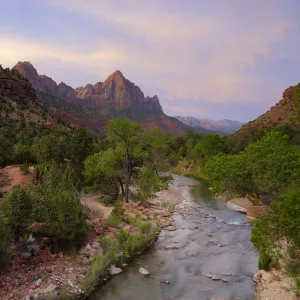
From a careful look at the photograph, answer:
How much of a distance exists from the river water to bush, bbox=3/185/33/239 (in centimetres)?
635

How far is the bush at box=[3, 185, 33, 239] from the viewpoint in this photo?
18.3m

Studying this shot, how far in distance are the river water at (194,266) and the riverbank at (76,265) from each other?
831 millimetres

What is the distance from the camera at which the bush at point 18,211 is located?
18.3m

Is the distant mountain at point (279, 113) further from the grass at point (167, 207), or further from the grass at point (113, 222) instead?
the grass at point (113, 222)

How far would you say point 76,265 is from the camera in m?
18.0

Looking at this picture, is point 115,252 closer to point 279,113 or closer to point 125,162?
point 125,162

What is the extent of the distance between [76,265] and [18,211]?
483cm

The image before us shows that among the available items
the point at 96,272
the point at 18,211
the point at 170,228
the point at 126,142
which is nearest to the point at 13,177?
the point at 126,142

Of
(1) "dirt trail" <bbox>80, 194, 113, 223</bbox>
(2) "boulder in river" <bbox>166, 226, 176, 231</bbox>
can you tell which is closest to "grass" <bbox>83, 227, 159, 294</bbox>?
(2) "boulder in river" <bbox>166, 226, 176, 231</bbox>

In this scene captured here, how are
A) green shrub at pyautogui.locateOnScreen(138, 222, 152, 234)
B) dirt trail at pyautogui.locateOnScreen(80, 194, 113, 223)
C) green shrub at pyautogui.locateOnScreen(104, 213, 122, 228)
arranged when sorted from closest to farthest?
green shrub at pyautogui.locateOnScreen(138, 222, 152, 234)
green shrub at pyautogui.locateOnScreen(104, 213, 122, 228)
dirt trail at pyautogui.locateOnScreen(80, 194, 113, 223)

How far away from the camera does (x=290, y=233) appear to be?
13.8m

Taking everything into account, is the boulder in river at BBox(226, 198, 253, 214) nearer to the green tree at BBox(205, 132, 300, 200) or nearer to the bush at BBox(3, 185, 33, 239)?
the green tree at BBox(205, 132, 300, 200)

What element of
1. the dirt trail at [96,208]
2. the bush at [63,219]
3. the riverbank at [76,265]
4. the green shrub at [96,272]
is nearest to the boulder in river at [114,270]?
the riverbank at [76,265]

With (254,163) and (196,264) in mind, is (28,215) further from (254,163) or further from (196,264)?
(254,163)
